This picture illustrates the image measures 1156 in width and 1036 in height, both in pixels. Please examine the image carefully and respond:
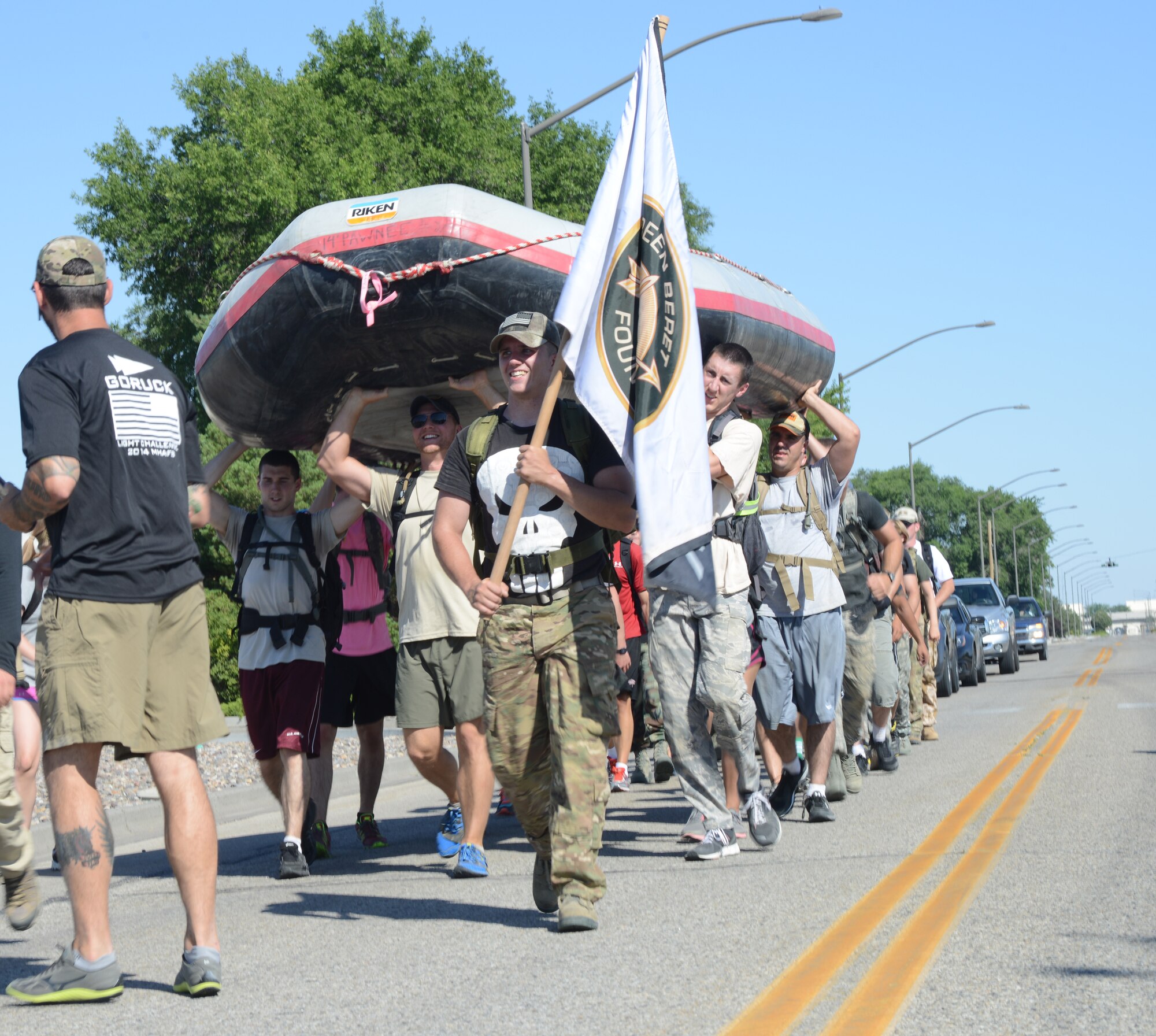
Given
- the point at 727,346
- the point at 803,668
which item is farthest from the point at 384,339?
the point at 803,668

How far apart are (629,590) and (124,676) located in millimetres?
6026

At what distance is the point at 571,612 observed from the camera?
529 centimetres

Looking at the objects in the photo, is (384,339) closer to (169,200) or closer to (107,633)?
(107,633)

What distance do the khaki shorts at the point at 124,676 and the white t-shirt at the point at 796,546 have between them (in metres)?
4.09

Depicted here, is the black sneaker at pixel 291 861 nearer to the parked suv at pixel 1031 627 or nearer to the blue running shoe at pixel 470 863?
the blue running shoe at pixel 470 863

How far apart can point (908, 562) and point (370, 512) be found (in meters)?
6.30

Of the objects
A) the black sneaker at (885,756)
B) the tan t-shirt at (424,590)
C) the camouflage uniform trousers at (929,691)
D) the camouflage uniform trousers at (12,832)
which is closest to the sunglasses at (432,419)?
the tan t-shirt at (424,590)

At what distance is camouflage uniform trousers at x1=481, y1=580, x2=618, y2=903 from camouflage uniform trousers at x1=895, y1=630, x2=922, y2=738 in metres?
6.89

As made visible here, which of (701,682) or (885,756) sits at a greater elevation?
(701,682)

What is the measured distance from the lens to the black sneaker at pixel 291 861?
697 cm

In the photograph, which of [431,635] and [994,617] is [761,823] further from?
[994,617]

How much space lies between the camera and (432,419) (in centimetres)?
735

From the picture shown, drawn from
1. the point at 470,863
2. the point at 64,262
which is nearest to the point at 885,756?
the point at 470,863

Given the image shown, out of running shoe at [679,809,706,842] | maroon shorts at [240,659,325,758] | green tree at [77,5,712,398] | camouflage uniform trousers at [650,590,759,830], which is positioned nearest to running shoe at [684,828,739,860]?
camouflage uniform trousers at [650,590,759,830]
